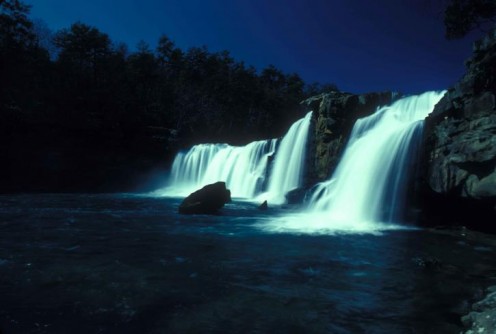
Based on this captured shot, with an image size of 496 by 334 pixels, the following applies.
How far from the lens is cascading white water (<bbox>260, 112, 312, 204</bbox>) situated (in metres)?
28.1

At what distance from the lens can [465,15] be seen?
55.7 ft

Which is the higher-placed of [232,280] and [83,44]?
[83,44]

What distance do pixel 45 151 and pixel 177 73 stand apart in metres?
33.1

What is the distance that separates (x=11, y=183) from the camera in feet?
102

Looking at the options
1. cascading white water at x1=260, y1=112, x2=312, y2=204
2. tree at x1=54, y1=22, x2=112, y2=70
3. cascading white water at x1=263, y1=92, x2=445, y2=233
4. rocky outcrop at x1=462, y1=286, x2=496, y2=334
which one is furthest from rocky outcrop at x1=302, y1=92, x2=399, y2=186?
tree at x1=54, y1=22, x2=112, y2=70

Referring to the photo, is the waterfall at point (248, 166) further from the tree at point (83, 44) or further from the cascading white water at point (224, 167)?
the tree at point (83, 44)

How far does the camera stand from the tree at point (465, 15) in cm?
1636

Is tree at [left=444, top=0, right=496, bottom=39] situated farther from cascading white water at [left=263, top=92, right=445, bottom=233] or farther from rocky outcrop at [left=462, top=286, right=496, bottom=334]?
rocky outcrop at [left=462, top=286, right=496, bottom=334]

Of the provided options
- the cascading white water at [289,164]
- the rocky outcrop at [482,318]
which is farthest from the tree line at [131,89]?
the rocky outcrop at [482,318]

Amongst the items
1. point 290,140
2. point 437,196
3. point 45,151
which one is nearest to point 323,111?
point 290,140

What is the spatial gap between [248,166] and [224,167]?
3.05 meters

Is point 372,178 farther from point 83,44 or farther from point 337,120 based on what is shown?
point 83,44

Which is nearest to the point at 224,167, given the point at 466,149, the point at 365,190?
the point at 365,190

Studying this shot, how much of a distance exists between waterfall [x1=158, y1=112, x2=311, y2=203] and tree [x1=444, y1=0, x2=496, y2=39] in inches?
518
